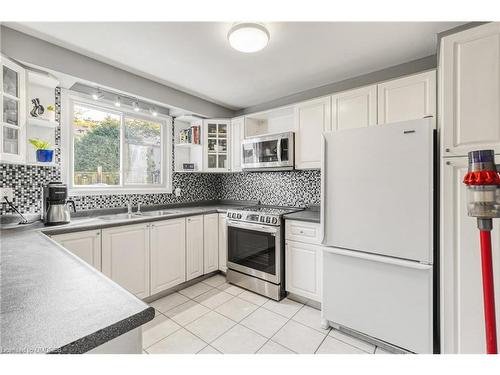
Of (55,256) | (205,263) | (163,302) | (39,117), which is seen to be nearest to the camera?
(55,256)

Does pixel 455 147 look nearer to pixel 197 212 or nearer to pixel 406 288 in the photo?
pixel 406 288

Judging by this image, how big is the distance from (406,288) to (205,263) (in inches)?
85.5

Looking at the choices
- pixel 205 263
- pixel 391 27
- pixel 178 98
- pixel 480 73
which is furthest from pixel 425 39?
pixel 205 263

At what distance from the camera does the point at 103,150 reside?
277 cm

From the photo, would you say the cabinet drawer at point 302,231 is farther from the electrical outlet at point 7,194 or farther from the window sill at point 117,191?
the electrical outlet at point 7,194

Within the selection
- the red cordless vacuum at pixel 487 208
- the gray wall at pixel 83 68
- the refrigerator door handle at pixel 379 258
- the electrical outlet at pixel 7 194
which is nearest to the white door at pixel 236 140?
the gray wall at pixel 83 68

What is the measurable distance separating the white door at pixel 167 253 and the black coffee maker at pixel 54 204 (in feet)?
2.52

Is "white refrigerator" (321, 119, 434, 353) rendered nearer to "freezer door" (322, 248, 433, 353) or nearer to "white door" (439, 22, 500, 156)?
"freezer door" (322, 248, 433, 353)

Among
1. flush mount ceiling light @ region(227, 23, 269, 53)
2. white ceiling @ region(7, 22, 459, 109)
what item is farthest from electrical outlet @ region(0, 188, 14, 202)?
flush mount ceiling light @ region(227, 23, 269, 53)

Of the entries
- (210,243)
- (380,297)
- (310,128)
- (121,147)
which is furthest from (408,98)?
(121,147)

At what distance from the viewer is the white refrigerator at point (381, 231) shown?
155 centimetres

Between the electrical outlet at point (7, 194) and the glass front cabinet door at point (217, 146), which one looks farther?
the glass front cabinet door at point (217, 146)

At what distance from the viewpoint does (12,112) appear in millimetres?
1779

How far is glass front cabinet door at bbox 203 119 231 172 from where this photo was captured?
11.2 ft
